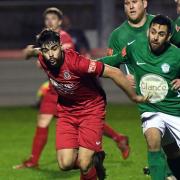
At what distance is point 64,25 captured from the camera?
541 inches

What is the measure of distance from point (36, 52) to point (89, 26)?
10.3 metres

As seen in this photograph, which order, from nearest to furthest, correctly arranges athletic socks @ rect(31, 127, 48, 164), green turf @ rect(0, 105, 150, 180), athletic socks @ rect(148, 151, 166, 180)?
1. athletic socks @ rect(148, 151, 166, 180)
2. green turf @ rect(0, 105, 150, 180)
3. athletic socks @ rect(31, 127, 48, 164)

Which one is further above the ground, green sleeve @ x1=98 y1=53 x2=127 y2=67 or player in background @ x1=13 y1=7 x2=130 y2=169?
green sleeve @ x1=98 y1=53 x2=127 y2=67

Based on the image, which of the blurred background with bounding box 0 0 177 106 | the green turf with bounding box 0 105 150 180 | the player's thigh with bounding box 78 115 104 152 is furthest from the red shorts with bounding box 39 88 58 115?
the blurred background with bounding box 0 0 177 106

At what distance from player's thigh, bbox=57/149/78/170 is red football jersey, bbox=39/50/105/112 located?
1.46 feet

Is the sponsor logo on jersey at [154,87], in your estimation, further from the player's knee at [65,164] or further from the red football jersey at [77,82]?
the player's knee at [65,164]

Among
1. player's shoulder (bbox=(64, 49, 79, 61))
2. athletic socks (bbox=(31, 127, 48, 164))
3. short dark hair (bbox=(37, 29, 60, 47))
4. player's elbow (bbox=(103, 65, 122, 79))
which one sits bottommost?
athletic socks (bbox=(31, 127, 48, 164))

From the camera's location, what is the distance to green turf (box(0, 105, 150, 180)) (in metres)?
9.95

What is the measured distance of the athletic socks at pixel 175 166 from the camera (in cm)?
853

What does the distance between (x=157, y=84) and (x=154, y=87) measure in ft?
0.14

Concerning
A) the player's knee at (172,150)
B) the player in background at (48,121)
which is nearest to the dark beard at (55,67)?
the player's knee at (172,150)

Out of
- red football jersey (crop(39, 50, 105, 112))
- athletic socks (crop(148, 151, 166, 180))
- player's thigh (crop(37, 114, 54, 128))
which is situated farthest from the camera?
player's thigh (crop(37, 114, 54, 128))

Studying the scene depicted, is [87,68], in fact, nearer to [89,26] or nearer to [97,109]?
[97,109]

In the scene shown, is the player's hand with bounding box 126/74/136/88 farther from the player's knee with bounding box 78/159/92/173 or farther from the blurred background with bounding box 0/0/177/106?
the blurred background with bounding box 0/0/177/106
